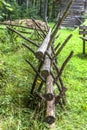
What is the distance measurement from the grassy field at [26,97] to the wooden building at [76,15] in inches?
628

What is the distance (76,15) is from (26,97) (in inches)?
852

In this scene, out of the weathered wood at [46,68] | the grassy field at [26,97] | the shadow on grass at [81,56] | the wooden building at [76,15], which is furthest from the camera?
the wooden building at [76,15]

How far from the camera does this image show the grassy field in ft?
15.4

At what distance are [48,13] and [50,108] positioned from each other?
29230mm

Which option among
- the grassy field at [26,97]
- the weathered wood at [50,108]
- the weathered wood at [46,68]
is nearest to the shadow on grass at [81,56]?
the grassy field at [26,97]

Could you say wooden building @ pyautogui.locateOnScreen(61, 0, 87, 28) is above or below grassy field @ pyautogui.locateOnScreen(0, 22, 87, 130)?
below

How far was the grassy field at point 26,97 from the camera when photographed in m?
4.70

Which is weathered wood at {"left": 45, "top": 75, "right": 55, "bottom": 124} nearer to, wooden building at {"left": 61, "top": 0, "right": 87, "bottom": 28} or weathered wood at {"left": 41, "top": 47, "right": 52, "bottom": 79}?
weathered wood at {"left": 41, "top": 47, "right": 52, "bottom": 79}

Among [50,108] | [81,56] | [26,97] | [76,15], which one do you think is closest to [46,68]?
[50,108]

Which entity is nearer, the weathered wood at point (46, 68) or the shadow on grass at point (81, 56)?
the weathered wood at point (46, 68)

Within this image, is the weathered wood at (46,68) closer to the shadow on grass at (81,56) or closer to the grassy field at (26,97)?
the grassy field at (26,97)

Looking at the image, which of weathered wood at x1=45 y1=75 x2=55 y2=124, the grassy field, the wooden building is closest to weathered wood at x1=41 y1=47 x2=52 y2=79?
weathered wood at x1=45 y1=75 x2=55 y2=124

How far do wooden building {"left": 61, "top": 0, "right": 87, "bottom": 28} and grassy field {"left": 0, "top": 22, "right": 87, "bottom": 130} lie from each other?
15.9 meters

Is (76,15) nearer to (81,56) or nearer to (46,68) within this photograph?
(81,56)
